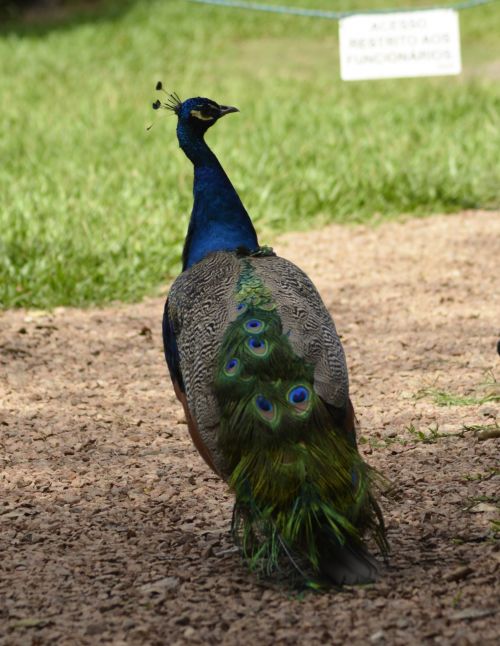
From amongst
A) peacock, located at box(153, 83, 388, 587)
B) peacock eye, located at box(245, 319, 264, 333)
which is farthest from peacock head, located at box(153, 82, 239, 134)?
peacock eye, located at box(245, 319, 264, 333)

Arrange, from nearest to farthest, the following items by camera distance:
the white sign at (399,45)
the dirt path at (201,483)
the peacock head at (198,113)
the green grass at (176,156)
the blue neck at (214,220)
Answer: the dirt path at (201,483) < the blue neck at (214,220) < the peacock head at (198,113) < the green grass at (176,156) < the white sign at (399,45)

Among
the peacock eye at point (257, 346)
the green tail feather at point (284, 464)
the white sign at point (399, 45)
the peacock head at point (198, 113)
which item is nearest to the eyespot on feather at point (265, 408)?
the green tail feather at point (284, 464)

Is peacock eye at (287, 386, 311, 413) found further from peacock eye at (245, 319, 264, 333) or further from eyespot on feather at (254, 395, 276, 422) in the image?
peacock eye at (245, 319, 264, 333)

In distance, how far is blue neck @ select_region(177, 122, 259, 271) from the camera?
155 inches

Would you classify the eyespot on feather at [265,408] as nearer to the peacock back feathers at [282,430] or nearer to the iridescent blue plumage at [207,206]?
the peacock back feathers at [282,430]

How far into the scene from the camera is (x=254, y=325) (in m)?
3.23

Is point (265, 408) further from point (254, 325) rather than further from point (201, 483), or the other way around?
point (201, 483)

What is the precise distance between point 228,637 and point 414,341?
10.2ft

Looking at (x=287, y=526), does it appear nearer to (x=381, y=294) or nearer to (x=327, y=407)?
(x=327, y=407)

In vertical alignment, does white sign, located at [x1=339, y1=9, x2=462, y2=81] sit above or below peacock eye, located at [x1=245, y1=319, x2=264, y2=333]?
above

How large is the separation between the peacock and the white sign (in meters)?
5.34

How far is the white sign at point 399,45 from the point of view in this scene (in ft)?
27.6

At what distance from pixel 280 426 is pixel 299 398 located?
98 mm

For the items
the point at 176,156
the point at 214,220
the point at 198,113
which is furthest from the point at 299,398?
the point at 176,156
